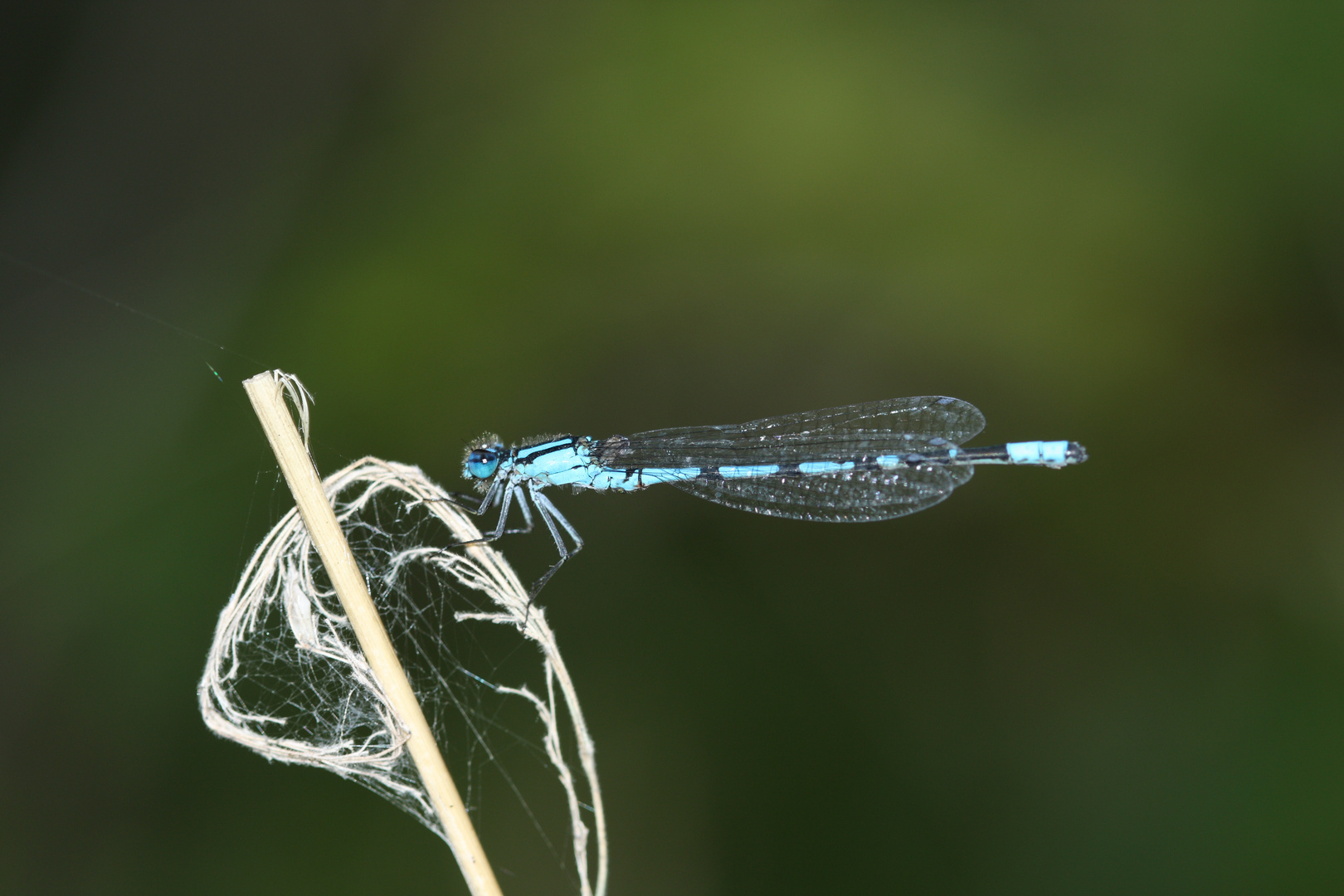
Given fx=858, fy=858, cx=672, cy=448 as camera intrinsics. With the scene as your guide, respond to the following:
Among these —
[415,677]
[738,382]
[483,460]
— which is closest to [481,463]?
[483,460]

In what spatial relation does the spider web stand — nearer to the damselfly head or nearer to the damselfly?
the damselfly head

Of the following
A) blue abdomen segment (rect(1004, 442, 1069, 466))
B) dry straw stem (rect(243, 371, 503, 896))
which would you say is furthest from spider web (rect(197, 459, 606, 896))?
blue abdomen segment (rect(1004, 442, 1069, 466))

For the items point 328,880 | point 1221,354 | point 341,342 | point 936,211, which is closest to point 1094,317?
point 1221,354

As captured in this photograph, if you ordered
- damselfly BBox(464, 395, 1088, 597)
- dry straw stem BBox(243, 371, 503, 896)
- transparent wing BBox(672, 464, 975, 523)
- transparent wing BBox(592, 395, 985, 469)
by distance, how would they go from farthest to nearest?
transparent wing BBox(592, 395, 985, 469) → transparent wing BBox(672, 464, 975, 523) → damselfly BBox(464, 395, 1088, 597) → dry straw stem BBox(243, 371, 503, 896)

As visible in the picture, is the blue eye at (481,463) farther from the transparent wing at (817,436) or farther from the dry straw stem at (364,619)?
the dry straw stem at (364,619)

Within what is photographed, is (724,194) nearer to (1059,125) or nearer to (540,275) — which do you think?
(540,275)

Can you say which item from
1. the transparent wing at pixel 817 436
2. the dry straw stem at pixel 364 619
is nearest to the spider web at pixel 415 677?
the dry straw stem at pixel 364 619
